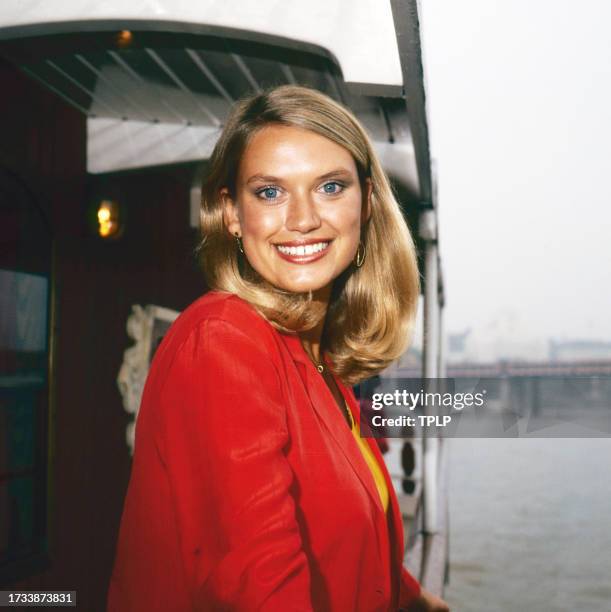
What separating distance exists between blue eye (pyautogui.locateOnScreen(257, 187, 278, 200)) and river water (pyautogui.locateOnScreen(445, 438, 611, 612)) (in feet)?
19.1

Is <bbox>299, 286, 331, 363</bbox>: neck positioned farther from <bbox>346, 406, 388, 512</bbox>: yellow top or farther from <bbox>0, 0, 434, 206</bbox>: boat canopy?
<bbox>0, 0, 434, 206</bbox>: boat canopy

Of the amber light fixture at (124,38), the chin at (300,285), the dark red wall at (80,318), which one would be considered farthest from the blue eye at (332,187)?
the dark red wall at (80,318)

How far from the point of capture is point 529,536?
9820 mm

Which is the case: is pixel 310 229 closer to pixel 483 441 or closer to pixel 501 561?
pixel 501 561

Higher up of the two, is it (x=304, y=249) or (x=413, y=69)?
(x=413, y=69)

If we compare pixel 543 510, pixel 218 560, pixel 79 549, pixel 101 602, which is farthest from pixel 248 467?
pixel 543 510

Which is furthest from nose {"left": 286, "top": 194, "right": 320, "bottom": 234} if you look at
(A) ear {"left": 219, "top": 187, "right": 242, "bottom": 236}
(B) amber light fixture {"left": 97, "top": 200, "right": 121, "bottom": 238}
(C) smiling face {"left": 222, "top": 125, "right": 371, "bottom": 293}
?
(B) amber light fixture {"left": 97, "top": 200, "right": 121, "bottom": 238}

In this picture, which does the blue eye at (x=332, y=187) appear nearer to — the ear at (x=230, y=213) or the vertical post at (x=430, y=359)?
Result: the ear at (x=230, y=213)

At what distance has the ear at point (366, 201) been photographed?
44.6 inches

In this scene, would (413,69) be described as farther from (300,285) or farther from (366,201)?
(300,285)

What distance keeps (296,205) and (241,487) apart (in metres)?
0.45

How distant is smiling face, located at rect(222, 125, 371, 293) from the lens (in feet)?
3.33

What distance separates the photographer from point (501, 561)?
27.1 feet

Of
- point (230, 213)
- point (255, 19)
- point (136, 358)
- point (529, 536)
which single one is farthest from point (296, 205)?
point (529, 536)
